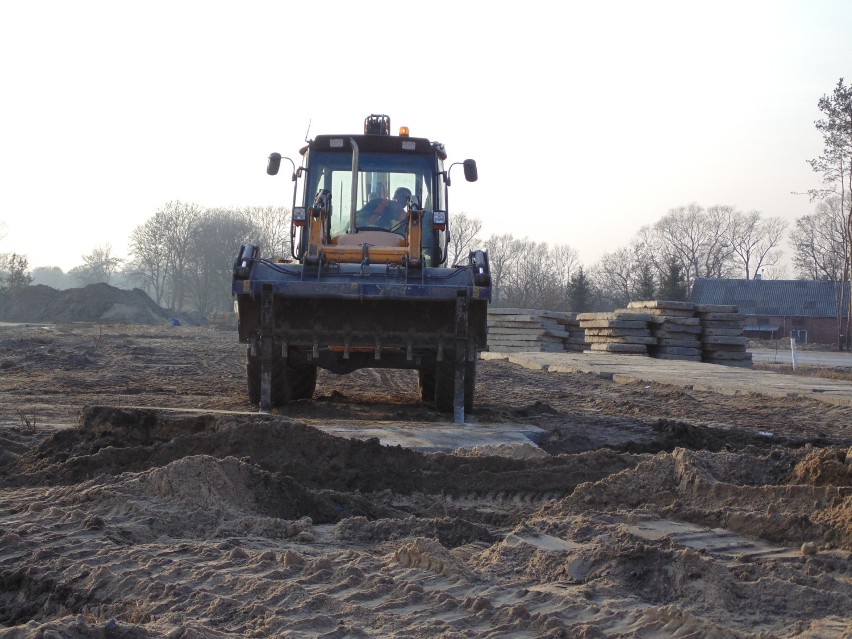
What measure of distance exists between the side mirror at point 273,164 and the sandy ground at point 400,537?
14.6 ft

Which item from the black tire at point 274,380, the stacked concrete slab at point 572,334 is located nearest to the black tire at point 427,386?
the black tire at point 274,380

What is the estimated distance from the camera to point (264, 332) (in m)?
9.40

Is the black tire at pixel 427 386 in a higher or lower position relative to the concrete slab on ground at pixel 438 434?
higher

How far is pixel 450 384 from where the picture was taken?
10102 millimetres

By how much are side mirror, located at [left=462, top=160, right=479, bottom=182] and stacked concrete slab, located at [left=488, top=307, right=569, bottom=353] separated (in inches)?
558

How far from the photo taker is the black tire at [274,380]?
9977mm

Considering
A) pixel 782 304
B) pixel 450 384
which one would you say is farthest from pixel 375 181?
pixel 782 304

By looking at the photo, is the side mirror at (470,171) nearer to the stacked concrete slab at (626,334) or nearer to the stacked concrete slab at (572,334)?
the stacked concrete slab at (626,334)

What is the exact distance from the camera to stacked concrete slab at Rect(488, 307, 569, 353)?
25.6m

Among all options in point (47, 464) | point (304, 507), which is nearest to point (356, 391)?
point (47, 464)

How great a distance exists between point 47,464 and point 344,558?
3.22m

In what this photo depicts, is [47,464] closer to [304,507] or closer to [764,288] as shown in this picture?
[304,507]

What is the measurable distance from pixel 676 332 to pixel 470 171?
42.0 ft

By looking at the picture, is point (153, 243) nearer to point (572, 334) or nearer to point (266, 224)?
point (266, 224)
